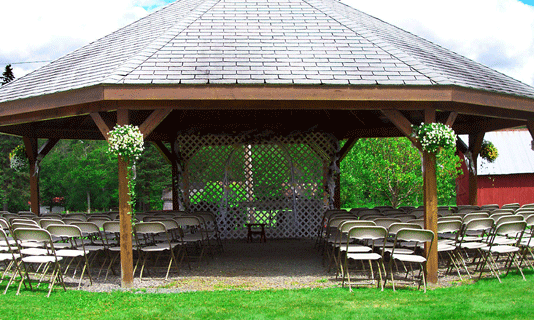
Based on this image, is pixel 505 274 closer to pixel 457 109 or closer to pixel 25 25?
pixel 457 109

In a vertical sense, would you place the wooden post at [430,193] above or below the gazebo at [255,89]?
below

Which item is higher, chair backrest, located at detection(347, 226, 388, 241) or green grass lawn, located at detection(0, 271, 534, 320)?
chair backrest, located at detection(347, 226, 388, 241)

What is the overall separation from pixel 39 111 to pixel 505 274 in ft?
23.6

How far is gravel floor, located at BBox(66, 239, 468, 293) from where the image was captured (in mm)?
6434

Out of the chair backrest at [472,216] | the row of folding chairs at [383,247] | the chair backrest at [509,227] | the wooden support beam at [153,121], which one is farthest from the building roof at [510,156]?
the wooden support beam at [153,121]

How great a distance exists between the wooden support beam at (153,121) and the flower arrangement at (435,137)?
10.9 ft

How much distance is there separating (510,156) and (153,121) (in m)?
25.1

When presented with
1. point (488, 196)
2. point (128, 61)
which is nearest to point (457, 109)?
point (128, 61)

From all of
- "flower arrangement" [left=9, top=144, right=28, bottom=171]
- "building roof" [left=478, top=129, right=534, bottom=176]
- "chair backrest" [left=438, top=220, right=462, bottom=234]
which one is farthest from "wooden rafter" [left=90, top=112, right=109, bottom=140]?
"building roof" [left=478, top=129, right=534, bottom=176]

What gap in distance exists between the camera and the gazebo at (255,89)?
654cm

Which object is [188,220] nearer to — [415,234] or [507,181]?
[415,234]

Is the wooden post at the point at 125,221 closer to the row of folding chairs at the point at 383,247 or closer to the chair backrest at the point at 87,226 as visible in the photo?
the chair backrest at the point at 87,226

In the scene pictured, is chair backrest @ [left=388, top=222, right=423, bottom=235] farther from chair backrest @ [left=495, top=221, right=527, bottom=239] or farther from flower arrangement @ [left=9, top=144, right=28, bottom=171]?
flower arrangement @ [left=9, top=144, right=28, bottom=171]

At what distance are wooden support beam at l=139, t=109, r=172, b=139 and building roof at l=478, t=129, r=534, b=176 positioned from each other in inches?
900
